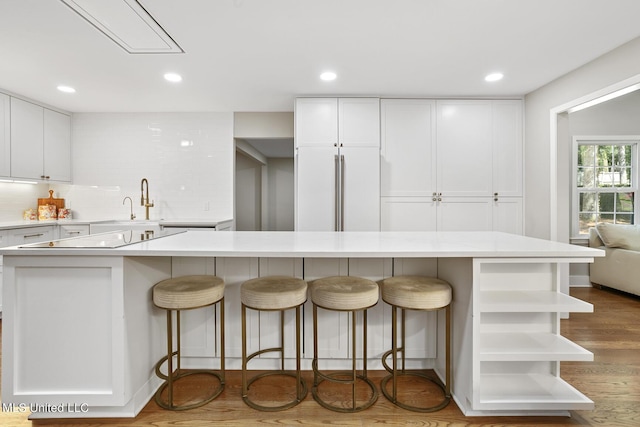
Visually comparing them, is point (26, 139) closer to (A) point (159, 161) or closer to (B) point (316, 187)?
(A) point (159, 161)

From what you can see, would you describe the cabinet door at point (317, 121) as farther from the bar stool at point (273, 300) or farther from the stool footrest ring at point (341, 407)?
the stool footrest ring at point (341, 407)

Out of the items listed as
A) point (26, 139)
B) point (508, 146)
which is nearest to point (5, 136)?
point (26, 139)

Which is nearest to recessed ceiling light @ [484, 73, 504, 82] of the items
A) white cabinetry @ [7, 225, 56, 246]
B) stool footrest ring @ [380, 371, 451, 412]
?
stool footrest ring @ [380, 371, 451, 412]

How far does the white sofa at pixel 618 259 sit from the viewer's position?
12.2 feet

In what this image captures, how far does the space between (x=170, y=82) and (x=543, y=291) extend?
3585mm

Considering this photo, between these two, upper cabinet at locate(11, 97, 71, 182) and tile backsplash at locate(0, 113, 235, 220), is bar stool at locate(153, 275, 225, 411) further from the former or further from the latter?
upper cabinet at locate(11, 97, 71, 182)

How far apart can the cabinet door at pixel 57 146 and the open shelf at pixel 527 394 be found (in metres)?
4.98

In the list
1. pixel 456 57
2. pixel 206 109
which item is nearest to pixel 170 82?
pixel 206 109

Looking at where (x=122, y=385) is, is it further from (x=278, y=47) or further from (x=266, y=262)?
(x=278, y=47)

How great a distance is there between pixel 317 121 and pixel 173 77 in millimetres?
1515

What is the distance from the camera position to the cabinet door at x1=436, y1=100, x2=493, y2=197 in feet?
12.3

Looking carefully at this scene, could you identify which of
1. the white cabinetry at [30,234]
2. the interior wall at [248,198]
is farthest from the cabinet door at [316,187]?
the interior wall at [248,198]

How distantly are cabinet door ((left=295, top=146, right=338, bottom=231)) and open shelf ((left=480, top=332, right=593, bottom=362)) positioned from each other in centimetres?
214

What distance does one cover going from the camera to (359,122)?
12.1ft
